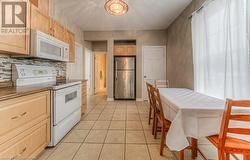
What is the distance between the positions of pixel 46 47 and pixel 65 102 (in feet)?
3.09

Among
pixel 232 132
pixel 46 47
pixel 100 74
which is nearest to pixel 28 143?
pixel 46 47

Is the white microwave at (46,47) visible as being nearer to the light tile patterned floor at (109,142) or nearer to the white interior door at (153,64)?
the light tile patterned floor at (109,142)

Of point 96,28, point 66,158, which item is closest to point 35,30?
point 66,158

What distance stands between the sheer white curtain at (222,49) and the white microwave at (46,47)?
104 inches

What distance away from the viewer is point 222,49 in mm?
2328

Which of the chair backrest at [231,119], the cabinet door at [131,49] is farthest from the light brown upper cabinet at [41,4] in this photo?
the cabinet door at [131,49]

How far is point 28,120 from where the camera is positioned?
1.76 metres

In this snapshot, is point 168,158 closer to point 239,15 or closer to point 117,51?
point 239,15

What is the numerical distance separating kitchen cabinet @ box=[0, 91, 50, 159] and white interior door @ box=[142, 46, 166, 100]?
4.26m

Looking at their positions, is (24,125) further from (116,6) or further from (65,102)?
(116,6)

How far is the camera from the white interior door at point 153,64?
19.5 ft

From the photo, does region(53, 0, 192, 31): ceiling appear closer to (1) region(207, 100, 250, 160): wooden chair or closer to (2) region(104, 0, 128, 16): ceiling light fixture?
(2) region(104, 0, 128, 16): ceiling light fixture

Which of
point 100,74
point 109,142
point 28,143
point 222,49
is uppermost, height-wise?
point 222,49

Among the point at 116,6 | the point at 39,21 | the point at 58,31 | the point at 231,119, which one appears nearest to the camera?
the point at 231,119
